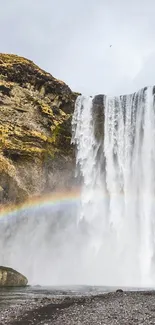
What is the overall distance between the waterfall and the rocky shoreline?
17959 millimetres

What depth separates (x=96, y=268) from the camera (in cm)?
3647

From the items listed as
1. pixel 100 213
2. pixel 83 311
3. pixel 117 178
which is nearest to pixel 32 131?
pixel 117 178

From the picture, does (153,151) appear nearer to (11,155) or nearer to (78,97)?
(78,97)

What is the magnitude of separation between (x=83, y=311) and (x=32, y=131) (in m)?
25.9

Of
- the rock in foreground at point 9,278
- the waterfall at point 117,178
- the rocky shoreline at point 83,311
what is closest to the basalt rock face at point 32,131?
the waterfall at point 117,178

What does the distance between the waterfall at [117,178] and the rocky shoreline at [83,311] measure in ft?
58.9

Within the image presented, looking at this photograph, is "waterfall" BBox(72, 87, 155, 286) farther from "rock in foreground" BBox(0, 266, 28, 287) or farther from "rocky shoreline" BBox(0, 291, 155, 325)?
"rocky shoreline" BBox(0, 291, 155, 325)

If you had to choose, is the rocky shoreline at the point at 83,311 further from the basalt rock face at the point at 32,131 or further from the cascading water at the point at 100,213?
the basalt rock face at the point at 32,131

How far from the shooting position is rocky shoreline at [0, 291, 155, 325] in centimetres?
1277

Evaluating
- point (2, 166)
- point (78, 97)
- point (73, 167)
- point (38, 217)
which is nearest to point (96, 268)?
point (38, 217)

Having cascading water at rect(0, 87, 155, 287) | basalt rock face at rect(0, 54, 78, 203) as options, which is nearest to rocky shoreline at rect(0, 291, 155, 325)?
cascading water at rect(0, 87, 155, 287)

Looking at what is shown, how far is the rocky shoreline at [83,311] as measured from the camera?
1277cm

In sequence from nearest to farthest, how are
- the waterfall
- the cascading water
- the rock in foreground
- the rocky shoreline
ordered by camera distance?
the rocky shoreline < the rock in foreground < the cascading water < the waterfall

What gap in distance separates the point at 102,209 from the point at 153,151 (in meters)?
8.66
